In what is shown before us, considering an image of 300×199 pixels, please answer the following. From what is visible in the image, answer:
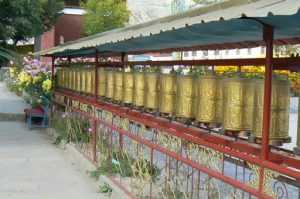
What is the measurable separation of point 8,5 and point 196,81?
37.1 ft

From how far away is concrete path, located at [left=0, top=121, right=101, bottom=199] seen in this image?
6672mm

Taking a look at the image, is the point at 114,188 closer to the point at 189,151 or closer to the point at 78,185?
the point at 78,185

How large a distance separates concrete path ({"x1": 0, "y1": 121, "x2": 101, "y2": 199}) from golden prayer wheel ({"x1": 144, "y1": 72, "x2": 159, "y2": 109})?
5.10 ft

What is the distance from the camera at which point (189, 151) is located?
4.67 m

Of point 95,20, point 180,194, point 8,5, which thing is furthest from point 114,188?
point 95,20

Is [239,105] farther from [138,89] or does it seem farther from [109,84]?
[109,84]

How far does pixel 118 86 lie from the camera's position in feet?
22.5

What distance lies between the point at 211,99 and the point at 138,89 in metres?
1.83

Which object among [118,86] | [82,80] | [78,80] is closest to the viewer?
[118,86]

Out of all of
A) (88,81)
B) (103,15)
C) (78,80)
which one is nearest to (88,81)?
(88,81)

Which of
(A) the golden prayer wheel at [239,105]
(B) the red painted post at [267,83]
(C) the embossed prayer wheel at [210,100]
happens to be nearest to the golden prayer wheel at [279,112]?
(A) the golden prayer wheel at [239,105]

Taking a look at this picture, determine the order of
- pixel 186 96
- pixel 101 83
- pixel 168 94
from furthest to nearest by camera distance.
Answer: pixel 101 83, pixel 168 94, pixel 186 96

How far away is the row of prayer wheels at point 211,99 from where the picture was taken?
12.3 feet

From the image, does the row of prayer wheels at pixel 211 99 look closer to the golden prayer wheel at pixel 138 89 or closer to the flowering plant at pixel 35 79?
the golden prayer wheel at pixel 138 89
